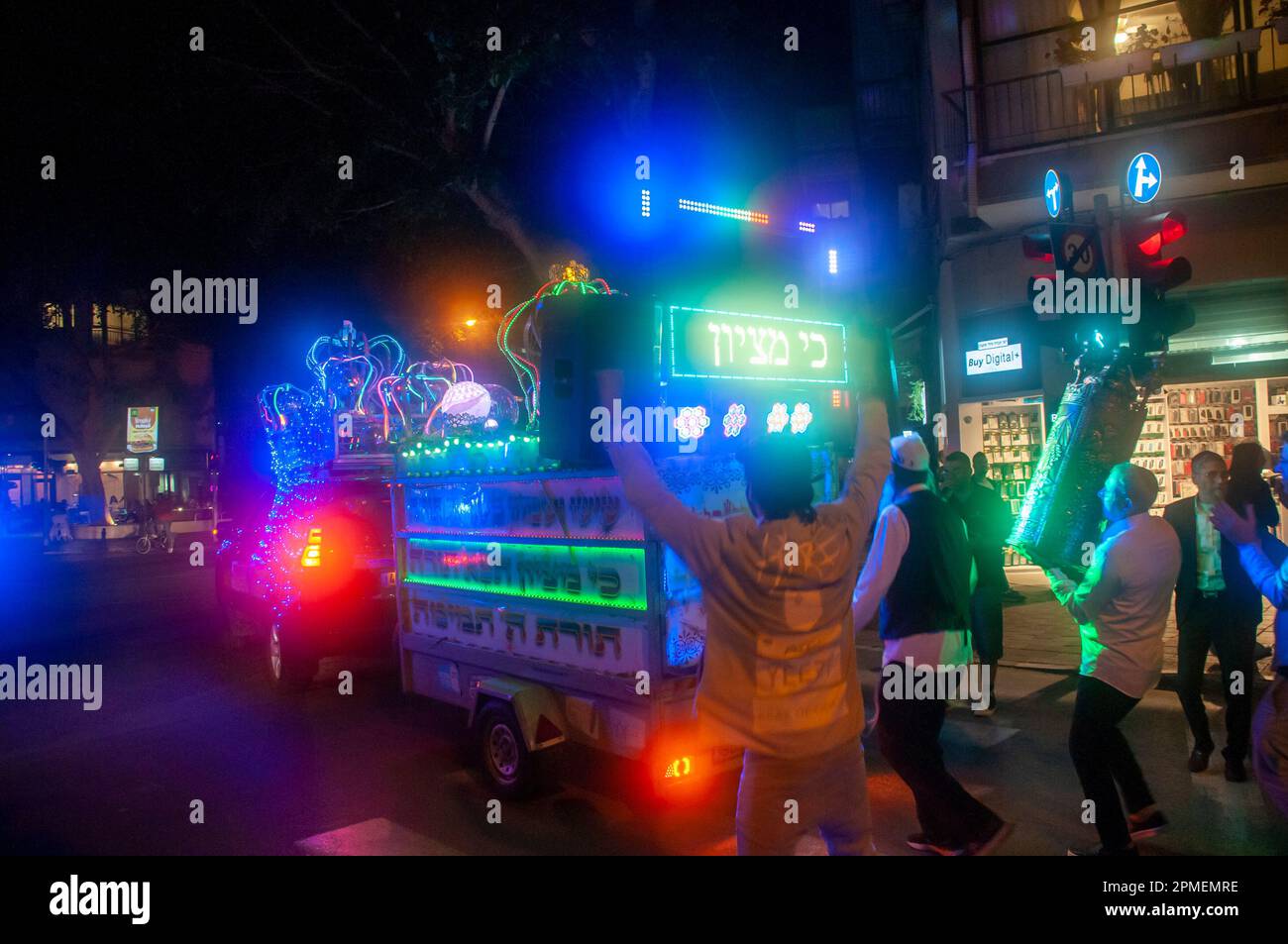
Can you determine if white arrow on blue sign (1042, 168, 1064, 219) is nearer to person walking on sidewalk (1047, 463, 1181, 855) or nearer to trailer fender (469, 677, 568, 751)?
person walking on sidewalk (1047, 463, 1181, 855)

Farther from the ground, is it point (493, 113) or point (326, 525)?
point (493, 113)

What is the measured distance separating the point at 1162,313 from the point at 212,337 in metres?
21.8

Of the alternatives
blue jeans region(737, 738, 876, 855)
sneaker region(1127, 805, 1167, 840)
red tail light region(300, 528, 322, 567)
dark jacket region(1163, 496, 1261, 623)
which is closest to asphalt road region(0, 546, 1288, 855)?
sneaker region(1127, 805, 1167, 840)

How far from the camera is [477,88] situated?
1291 centimetres

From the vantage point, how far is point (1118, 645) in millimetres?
4234

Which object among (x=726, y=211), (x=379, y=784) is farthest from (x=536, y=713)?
(x=726, y=211)

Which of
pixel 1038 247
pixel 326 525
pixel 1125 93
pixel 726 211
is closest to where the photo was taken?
pixel 726 211

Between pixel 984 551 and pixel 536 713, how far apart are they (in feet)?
14.3

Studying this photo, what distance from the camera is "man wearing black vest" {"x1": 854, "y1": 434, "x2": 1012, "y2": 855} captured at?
14.3 feet

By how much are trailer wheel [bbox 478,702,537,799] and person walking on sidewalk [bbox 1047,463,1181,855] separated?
3.02 metres

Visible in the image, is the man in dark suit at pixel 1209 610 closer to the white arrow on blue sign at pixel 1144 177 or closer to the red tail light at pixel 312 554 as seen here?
the white arrow on blue sign at pixel 1144 177

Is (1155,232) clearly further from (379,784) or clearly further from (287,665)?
(287,665)
